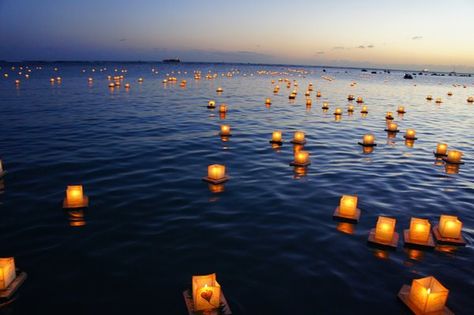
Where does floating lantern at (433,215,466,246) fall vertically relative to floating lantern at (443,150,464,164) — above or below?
below

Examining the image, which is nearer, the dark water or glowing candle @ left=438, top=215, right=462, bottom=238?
the dark water

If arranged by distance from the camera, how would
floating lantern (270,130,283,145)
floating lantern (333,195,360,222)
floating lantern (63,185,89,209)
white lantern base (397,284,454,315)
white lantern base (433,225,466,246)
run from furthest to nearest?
floating lantern (270,130,283,145) → floating lantern (63,185,89,209) → floating lantern (333,195,360,222) → white lantern base (433,225,466,246) → white lantern base (397,284,454,315)

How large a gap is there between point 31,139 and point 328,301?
55.6 ft

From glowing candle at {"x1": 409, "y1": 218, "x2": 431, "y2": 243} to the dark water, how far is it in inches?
16.2

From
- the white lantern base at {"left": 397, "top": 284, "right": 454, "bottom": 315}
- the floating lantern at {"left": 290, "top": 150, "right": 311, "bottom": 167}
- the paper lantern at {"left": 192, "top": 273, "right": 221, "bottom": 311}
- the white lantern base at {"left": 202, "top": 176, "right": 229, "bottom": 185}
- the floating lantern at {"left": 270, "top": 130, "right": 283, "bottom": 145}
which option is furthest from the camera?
the floating lantern at {"left": 270, "top": 130, "right": 283, "bottom": 145}

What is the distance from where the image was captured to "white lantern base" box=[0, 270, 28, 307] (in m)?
6.21

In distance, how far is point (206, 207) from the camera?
10.2 meters

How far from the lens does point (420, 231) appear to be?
8.42 m

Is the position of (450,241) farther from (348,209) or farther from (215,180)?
(215,180)

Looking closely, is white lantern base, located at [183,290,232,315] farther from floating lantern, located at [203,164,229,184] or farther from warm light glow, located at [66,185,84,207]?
floating lantern, located at [203,164,229,184]

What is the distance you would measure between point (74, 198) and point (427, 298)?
8531mm

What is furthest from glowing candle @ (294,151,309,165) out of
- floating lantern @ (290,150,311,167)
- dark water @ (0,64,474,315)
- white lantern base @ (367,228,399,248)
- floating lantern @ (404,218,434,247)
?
→ floating lantern @ (404,218,434,247)

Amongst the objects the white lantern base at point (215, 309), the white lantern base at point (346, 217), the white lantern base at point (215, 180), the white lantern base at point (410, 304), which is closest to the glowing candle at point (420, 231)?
the white lantern base at point (346, 217)

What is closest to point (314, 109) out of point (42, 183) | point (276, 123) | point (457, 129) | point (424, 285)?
point (276, 123)
